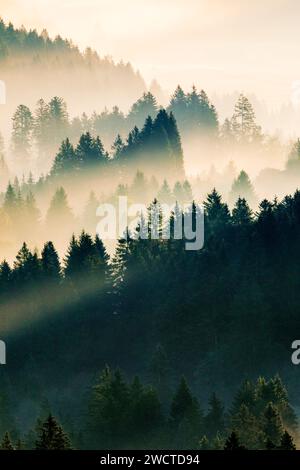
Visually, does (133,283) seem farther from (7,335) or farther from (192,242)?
(7,335)

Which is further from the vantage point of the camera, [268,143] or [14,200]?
[268,143]

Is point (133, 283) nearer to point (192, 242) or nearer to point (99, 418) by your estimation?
point (192, 242)

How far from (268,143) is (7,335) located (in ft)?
305

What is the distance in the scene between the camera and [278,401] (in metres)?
60.9

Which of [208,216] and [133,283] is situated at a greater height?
[208,216]
